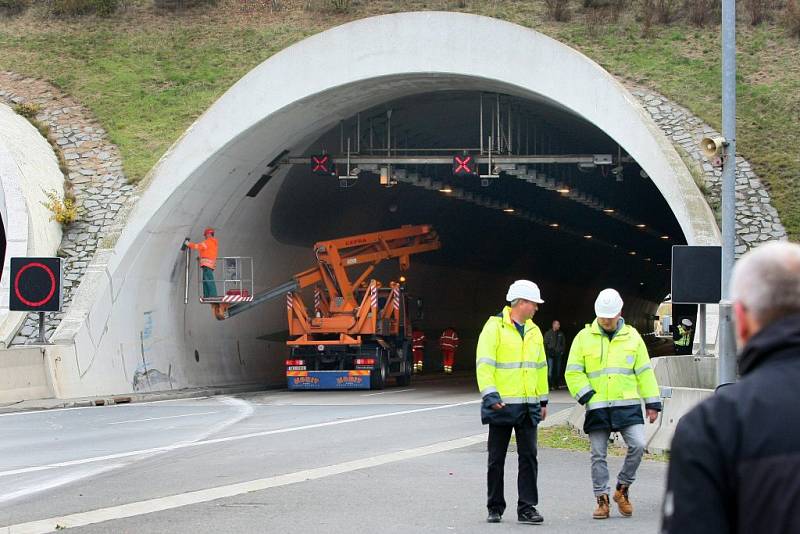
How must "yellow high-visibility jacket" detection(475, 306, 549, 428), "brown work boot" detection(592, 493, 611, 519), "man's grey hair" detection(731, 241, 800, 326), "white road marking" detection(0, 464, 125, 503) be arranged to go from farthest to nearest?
"white road marking" detection(0, 464, 125, 503) < "brown work boot" detection(592, 493, 611, 519) < "yellow high-visibility jacket" detection(475, 306, 549, 428) < "man's grey hair" detection(731, 241, 800, 326)

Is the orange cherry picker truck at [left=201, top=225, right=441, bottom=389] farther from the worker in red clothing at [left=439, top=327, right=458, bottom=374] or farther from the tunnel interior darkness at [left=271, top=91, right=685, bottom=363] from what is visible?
the worker in red clothing at [left=439, top=327, right=458, bottom=374]

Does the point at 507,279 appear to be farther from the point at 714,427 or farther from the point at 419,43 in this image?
the point at 714,427

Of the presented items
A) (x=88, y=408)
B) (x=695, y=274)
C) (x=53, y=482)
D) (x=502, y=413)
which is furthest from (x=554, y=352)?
(x=502, y=413)

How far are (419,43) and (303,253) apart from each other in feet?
37.4

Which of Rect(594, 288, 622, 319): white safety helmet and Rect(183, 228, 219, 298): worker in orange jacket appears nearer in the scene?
Rect(594, 288, 622, 319): white safety helmet

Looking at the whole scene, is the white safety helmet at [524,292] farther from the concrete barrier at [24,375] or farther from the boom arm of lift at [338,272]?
the boom arm of lift at [338,272]

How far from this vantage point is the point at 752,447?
Result: 9.50 feet

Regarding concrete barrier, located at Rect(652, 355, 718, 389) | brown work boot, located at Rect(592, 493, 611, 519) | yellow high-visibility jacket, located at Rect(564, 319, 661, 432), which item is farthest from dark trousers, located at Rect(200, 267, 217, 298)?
brown work boot, located at Rect(592, 493, 611, 519)

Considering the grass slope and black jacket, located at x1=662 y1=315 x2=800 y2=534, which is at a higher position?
the grass slope

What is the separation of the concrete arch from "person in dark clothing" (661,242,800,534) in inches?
817

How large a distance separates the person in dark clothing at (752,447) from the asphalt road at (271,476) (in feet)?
20.0

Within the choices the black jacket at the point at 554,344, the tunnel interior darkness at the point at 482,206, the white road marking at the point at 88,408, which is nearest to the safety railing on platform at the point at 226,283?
the tunnel interior darkness at the point at 482,206

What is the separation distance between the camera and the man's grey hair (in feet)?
10.1

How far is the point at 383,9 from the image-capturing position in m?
35.6
